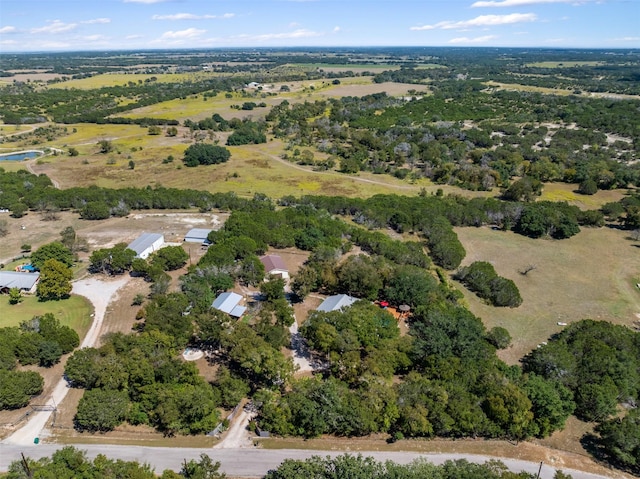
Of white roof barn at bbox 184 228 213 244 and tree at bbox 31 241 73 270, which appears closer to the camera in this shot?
tree at bbox 31 241 73 270

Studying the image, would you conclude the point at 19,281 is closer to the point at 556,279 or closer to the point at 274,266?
the point at 274,266

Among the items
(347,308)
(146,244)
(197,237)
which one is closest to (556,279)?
(347,308)

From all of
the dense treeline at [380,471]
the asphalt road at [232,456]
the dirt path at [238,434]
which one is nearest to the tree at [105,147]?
the asphalt road at [232,456]

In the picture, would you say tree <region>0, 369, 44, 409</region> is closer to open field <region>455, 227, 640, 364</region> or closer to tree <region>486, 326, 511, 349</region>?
tree <region>486, 326, 511, 349</region>

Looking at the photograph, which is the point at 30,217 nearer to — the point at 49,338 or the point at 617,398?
the point at 49,338

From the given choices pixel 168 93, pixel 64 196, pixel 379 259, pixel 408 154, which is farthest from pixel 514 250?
pixel 168 93

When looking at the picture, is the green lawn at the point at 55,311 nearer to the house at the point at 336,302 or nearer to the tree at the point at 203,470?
the tree at the point at 203,470

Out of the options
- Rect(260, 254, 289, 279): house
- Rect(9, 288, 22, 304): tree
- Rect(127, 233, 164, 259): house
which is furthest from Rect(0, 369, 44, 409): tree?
Rect(260, 254, 289, 279): house
